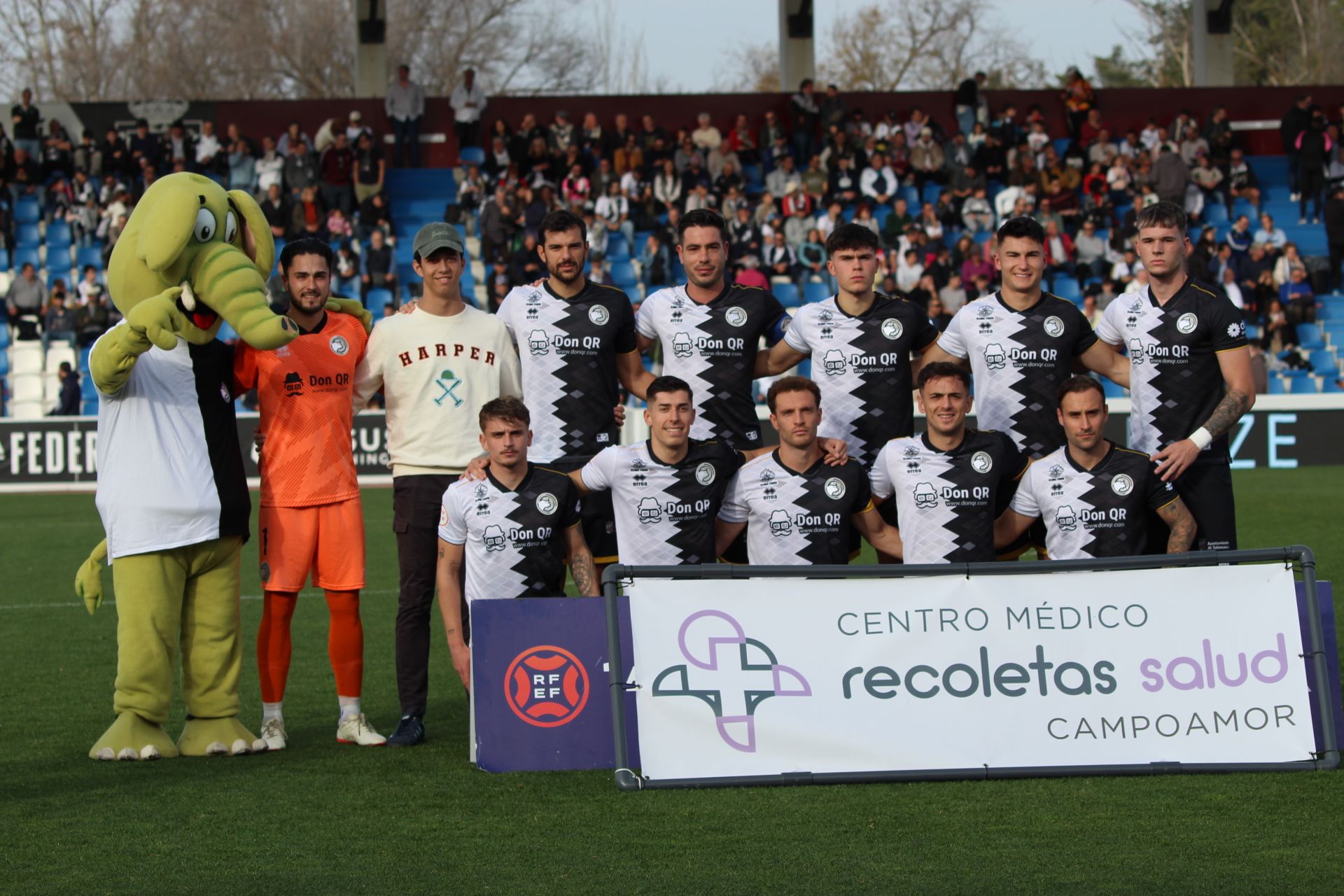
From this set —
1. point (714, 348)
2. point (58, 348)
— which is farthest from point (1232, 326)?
point (58, 348)

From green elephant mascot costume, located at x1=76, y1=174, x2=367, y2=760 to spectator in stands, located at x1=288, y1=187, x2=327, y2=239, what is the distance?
16.5 metres

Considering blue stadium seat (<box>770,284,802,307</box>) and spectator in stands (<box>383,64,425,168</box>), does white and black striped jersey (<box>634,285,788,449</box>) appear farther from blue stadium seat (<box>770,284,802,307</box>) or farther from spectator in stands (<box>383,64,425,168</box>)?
spectator in stands (<box>383,64,425,168</box>)

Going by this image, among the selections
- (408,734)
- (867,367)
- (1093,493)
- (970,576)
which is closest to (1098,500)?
(1093,493)

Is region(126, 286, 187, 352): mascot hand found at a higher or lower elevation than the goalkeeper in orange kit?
higher

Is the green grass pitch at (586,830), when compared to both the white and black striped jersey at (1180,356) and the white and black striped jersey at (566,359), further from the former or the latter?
the white and black striped jersey at (1180,356)

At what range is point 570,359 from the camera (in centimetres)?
626

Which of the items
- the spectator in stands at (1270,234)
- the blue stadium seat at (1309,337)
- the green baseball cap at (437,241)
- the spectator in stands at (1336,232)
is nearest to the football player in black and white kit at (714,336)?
the green baseball cap at (437,241)

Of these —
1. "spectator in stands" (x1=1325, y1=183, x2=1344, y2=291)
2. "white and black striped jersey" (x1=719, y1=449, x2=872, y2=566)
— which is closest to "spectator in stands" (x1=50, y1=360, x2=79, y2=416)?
"white and black striped jersey" (x1=719, y1=449, x2=872, y2=566)

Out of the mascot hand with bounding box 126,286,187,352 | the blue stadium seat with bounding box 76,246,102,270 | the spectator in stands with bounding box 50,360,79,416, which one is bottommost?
the mascot hand with bounding box 126,286,187,352

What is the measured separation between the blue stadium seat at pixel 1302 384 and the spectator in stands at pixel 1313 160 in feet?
13.7

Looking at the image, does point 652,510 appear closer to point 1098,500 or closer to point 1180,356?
point 1098,500

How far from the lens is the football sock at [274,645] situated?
5906 mm

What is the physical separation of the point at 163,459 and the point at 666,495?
1.81 metres

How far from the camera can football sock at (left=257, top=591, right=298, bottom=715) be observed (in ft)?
19.4
